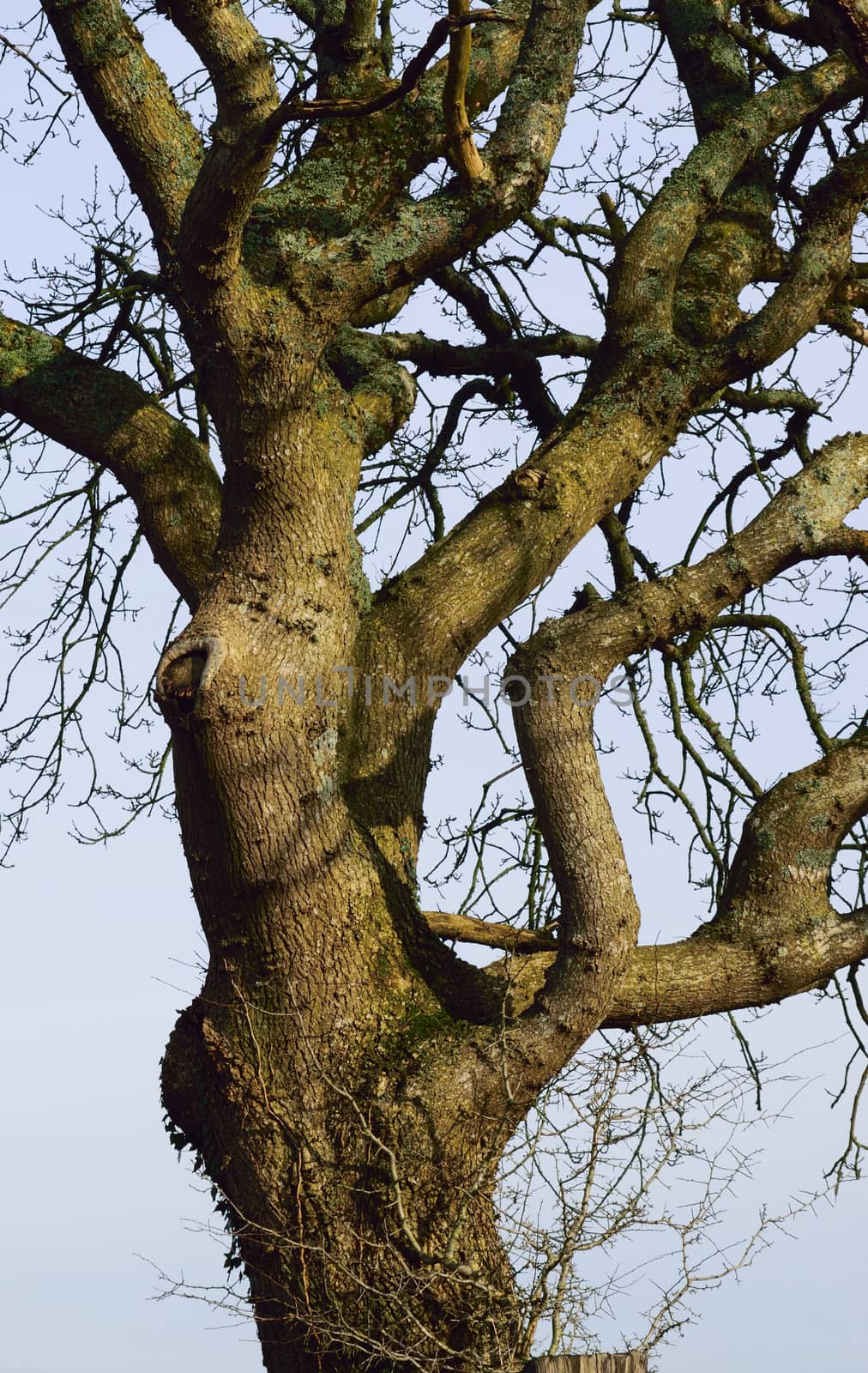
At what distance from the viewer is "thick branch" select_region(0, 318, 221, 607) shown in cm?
500

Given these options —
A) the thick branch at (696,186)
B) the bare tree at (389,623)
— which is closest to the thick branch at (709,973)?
the bare tree at (389,623)

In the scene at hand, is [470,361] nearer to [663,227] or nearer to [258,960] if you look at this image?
[663,227]

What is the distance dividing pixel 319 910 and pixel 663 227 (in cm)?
298

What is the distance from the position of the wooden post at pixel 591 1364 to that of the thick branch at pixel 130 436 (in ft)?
9.17

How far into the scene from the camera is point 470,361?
20.7 feet

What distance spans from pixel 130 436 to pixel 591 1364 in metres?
3.39

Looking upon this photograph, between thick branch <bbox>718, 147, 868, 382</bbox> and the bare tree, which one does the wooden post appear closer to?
the bare tree

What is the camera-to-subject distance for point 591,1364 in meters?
3.23

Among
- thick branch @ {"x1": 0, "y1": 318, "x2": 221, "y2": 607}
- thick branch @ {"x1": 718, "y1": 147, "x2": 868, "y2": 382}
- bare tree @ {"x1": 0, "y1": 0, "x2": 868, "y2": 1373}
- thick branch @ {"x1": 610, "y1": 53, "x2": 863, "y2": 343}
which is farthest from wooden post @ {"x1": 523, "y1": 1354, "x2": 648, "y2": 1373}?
thick branch @ {"x1": 610, "y1": 53, "x2": 863, "y2": 343}

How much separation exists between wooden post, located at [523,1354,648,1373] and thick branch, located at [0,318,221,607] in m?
2.79

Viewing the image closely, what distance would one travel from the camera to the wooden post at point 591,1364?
3.21 meters

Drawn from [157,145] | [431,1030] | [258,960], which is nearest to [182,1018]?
[258,960]

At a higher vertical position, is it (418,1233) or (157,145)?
(157,145)

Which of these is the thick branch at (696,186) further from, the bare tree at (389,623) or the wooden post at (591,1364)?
the wooden post at (591,1364)
